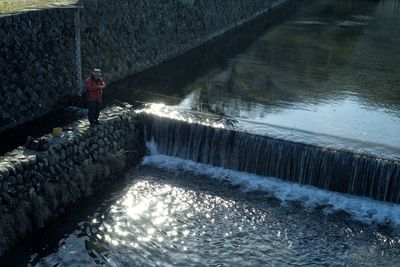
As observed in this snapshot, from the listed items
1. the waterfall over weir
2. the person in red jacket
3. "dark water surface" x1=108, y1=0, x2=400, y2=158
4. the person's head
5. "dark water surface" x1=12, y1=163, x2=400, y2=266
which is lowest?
"dark water surface" x1=12, y1=163, x2=400, y2=266

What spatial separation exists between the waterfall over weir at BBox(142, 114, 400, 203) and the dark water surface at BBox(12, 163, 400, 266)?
5.66 feet

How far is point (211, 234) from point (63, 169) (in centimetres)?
493

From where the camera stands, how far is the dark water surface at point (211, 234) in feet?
41.0

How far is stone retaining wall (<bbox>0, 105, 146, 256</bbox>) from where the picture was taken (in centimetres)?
1248

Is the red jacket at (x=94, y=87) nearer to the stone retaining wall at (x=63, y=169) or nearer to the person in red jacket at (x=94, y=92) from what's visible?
the person in red jacket at (x=94, y=92)

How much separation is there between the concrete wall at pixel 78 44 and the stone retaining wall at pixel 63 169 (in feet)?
8.16

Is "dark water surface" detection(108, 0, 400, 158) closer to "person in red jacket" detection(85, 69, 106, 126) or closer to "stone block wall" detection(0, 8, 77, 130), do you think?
"stone block wall" detection(0, 8, 77, 130)

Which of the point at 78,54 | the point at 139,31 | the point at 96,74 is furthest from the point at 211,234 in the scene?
the point at 139,31

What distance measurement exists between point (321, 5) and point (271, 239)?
52414mm

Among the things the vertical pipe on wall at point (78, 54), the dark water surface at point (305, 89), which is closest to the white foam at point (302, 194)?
→ the dark water surface at point (305, 89)

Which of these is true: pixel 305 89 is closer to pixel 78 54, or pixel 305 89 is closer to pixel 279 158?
pixel 279 158

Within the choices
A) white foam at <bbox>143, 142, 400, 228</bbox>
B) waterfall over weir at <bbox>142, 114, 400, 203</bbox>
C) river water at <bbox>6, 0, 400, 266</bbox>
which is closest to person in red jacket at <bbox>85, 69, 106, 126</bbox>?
river water at <bbox>6, 0, 400, 266</bbox>

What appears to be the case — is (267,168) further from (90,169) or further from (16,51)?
(16,51)

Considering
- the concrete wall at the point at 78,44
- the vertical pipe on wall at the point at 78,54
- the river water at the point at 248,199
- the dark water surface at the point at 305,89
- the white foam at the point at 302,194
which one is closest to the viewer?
the river water at the point at 248,199
